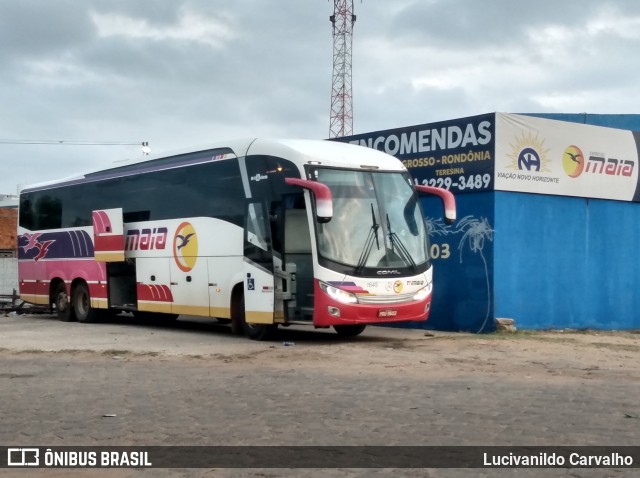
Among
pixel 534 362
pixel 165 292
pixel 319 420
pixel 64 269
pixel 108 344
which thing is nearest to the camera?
pixel 319 420

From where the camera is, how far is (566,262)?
20.6 metres

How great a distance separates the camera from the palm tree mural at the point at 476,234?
19.2 meters

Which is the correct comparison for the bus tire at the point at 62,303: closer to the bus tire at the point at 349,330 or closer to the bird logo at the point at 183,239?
the bird logo at the point at 183,239

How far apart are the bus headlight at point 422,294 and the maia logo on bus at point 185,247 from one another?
16.8ft

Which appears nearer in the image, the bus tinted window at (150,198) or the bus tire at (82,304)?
the bus tinted window at (150,198)

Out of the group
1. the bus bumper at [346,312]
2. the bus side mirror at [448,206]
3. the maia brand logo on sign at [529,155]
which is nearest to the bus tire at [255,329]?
the bus bumper at [346,312]

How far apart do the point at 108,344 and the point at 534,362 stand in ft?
26.8

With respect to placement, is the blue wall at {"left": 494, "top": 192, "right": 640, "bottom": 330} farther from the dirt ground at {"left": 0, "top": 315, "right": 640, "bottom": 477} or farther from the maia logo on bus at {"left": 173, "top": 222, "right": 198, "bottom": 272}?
the maia logo on bus at {"left": 173, "top": 222, "right": 198, "bottom": 272}

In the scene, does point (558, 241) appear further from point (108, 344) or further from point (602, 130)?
point (108, 344)

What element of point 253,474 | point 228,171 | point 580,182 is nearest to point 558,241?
point 580,182

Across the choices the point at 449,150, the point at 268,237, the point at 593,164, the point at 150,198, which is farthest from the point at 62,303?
the point at 593,164

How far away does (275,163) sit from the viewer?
1639cm

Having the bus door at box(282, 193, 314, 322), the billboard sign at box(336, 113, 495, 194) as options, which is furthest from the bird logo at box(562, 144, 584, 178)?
the bus door at box(282, 193, 314, 322)

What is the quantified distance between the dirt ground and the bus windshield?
1566mm
